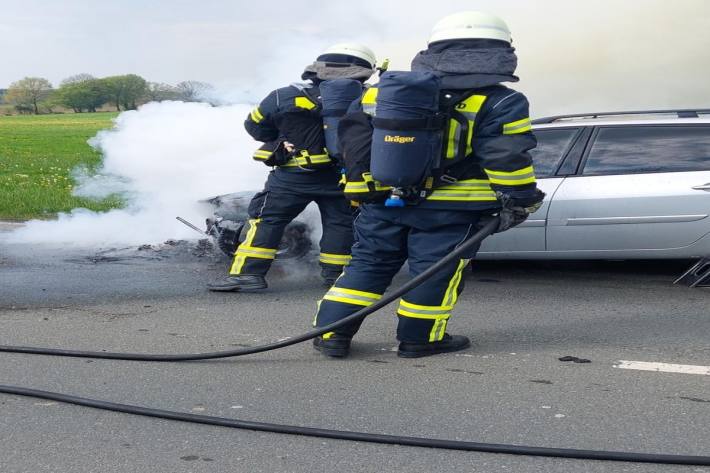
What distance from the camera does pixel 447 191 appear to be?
14.6 ft

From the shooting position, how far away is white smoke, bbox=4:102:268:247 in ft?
27.5

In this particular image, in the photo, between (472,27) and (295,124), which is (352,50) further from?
(472,27)

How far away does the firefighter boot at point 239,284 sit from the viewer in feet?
21.0

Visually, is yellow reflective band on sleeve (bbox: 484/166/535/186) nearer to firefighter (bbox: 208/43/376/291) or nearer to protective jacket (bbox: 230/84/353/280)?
firefighter (bbox: 208/43/376/291)

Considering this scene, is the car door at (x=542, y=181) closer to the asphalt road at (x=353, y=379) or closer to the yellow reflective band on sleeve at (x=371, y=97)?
the asphalt road at (x=353, y=379)

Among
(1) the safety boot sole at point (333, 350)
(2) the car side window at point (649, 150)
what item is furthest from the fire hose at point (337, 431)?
(2) the car side window at point (649, 150)

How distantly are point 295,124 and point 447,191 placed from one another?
206 cm

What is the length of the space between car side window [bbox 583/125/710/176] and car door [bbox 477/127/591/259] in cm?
14

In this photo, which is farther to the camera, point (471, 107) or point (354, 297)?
point (354, 297)

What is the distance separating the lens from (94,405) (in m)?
3.84

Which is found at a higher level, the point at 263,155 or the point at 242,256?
the point at 263,155

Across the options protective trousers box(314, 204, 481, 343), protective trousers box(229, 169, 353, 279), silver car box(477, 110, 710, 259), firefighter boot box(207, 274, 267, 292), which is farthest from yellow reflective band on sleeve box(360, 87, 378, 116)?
silver car box(477, 110, 710, 259)

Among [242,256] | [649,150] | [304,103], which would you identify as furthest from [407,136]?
[649,150]

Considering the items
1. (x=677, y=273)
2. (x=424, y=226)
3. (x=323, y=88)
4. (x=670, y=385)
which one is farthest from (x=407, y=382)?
(x=677, y=273)
